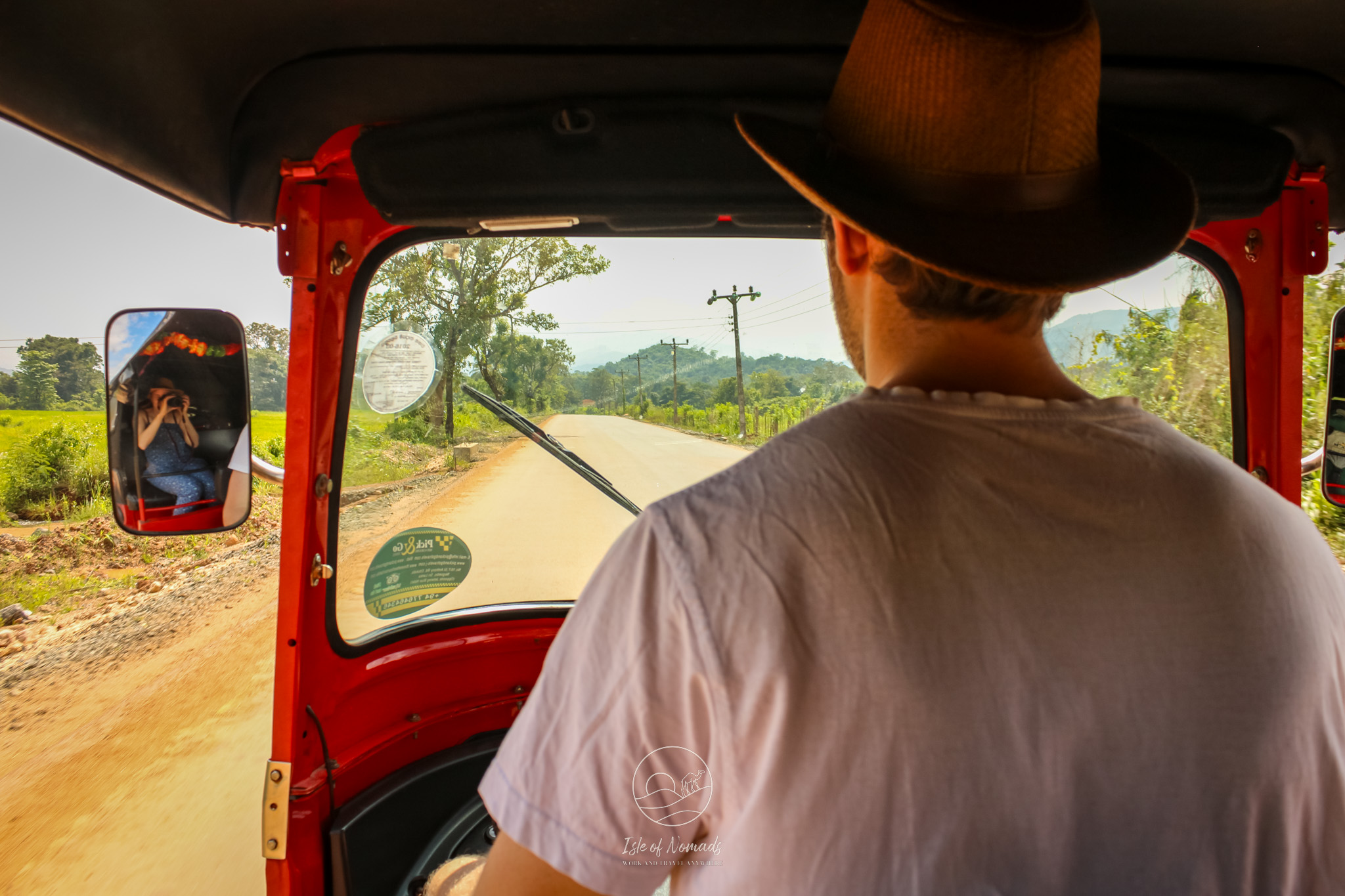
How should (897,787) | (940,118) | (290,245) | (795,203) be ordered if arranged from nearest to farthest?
(897,787)
(940,118)
(795,203)
(290,245)

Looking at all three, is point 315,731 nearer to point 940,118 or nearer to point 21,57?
point 21,57

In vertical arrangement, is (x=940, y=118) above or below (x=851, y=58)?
below

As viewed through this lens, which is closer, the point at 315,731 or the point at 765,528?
the point at 765,528

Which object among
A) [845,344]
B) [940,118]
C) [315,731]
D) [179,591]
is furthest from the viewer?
[179,591]

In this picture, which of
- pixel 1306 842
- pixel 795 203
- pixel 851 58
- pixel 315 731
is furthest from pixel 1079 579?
pixel 315 731

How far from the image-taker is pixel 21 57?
1.19m

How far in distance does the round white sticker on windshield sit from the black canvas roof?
0.46 m

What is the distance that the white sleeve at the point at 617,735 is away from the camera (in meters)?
0.67

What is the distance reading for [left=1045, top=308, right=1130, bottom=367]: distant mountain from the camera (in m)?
1.88

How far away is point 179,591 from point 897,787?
12402 millimetres

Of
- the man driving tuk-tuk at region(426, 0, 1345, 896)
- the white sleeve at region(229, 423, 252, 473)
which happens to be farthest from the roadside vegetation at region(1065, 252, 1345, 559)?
the white sleeve at region(229, 423, 252, 473)

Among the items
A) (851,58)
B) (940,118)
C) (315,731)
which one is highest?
(851,58)

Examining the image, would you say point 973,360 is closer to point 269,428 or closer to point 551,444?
point 551,444

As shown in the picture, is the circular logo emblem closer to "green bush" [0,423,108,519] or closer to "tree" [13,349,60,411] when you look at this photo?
"green bush" [0,423,108,519]
